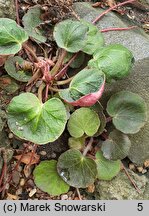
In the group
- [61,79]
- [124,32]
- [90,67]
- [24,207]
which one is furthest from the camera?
[124,32]

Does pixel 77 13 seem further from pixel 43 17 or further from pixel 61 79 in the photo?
pixel 61 79

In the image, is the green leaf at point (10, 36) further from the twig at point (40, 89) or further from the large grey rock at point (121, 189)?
the large grey rock at point (121, 189)

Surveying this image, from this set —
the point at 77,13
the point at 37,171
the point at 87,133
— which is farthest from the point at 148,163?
the point at 77,13

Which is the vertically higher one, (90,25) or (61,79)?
(90,25)

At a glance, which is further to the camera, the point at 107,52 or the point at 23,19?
the point at 23,19

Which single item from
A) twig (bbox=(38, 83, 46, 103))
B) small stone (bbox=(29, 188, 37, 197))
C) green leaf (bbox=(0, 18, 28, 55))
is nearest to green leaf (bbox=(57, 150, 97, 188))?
small stone (bbox=(29, 188, 37, 197))

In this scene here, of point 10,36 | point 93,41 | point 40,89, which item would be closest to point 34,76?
point 40,89

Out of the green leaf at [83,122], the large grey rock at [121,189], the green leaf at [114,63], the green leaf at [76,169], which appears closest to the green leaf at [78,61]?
the green leaf at [114,63]
